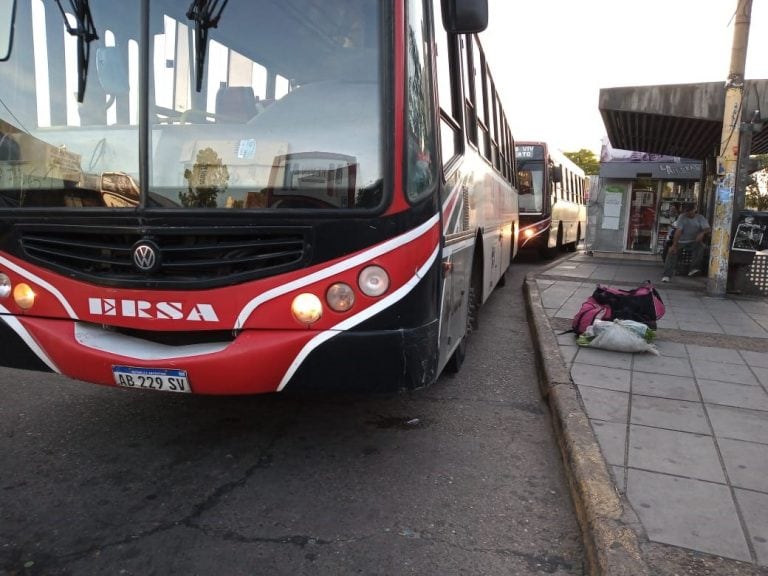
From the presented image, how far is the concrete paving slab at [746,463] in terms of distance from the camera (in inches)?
128

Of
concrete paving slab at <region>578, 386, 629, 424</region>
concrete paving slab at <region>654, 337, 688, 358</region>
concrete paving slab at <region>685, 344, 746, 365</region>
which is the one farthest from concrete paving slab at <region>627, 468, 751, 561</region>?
concrete paving slab at <region>654, 337, 688, 358</region>

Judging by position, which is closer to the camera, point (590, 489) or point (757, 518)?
point (757, 518)

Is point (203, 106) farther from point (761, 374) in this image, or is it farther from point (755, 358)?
point (755, 358)

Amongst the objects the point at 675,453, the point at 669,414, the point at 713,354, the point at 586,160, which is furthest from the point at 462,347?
the point at 586,160

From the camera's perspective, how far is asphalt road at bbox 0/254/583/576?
2.71m

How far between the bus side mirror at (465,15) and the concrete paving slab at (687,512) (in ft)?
8.37

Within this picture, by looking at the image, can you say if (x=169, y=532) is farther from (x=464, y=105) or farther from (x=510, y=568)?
(x=464, y=105)

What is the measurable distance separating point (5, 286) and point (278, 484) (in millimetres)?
1861

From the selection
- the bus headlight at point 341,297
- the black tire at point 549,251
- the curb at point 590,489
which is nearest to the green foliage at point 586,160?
the black tire at point 549,251

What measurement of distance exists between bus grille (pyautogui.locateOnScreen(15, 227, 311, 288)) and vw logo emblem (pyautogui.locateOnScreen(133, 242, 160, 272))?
26mm

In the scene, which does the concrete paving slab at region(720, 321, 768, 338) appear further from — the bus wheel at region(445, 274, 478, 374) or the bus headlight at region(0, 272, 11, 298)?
the bus headlight at region(0, 272, 11, 298)

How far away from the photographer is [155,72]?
125 inches

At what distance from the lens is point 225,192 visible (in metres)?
3.13

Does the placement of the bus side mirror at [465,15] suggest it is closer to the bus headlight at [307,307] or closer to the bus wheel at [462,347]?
the bus headlight at [307,307]
